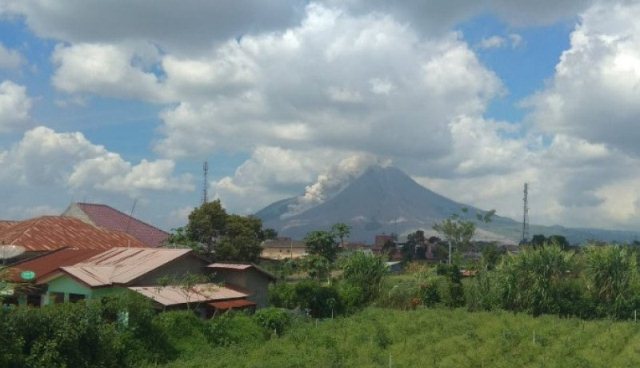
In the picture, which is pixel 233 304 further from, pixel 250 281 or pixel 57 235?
pixel 57 235

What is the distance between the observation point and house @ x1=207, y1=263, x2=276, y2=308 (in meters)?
31.8

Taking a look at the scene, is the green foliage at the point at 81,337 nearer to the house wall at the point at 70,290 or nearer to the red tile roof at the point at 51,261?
the house wall at the point at 70,290

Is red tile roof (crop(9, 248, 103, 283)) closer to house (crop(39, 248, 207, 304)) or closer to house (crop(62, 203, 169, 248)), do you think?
house (crop(39, 248, 207, 304))

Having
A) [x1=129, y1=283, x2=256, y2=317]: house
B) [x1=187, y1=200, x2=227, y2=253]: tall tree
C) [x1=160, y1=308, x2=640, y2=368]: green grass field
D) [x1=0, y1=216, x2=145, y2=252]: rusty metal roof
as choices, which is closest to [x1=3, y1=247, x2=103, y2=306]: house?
[x1=0, y1=216, x2=145, y2=252]: rusty metal roof

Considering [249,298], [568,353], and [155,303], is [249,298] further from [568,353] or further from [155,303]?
[568,353]

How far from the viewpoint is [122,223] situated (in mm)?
56688

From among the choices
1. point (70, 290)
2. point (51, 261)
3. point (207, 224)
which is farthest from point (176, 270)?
point (207, 224)

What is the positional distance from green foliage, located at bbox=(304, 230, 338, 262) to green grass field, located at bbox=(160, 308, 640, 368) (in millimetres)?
23492

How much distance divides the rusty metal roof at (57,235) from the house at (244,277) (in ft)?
38.8

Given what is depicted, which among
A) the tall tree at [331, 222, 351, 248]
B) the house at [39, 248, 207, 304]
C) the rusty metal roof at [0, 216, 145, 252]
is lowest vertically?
the house at [39, 248, 207, 304]

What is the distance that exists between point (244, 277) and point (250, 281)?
0.48m

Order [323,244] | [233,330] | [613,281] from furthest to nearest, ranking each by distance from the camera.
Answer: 1. [323,244]
2. [613,281]
3. [233,330]

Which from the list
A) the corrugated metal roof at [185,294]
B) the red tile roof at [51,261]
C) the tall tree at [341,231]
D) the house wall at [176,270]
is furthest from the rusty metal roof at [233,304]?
the tall tree at [341,231]

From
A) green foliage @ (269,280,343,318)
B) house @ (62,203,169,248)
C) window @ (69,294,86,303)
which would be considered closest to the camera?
window @ (69,294,86,303)
